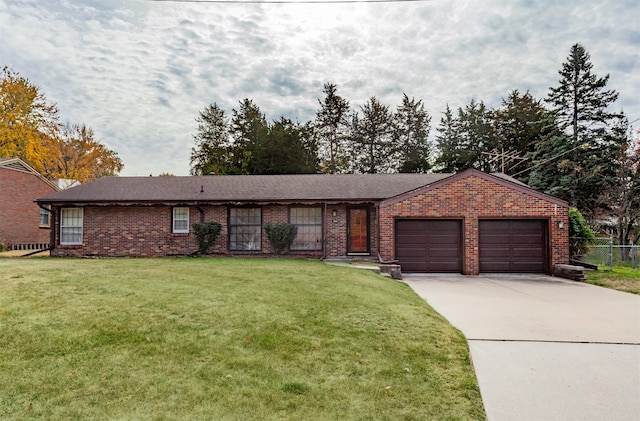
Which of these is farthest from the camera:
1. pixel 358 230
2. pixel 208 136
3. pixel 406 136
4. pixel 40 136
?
pixel 208 136

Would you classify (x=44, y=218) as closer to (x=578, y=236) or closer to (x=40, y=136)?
(x=40, y=136)

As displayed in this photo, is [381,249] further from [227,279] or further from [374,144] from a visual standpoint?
[374,144]

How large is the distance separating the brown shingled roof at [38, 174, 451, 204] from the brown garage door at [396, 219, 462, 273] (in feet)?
7.16

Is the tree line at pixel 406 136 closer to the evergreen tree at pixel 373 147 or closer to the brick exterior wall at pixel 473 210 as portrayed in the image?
the evergreen tree at pixel 373 147

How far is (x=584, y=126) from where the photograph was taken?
2611 cm

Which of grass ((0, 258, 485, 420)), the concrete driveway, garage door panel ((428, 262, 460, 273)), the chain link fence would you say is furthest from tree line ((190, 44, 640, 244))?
grass ((0, 258, 485, 420))

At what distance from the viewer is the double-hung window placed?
49.3ft

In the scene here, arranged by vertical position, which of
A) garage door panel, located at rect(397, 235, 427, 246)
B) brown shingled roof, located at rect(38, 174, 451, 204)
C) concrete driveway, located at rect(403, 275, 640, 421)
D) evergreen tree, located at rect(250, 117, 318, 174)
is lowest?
concrete driveway, located at rect(403, 275, 640, 421)

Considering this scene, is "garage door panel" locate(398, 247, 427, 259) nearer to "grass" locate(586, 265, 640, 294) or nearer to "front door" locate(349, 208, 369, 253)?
"front door" locate(349, 208, 369, 253)

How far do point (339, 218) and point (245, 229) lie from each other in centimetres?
402

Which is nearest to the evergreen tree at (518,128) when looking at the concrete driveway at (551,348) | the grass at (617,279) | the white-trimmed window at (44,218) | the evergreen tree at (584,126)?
the evergreen tree at (584,126)

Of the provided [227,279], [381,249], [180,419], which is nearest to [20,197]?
[227,279]

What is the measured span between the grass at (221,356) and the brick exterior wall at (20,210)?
56.0 feet

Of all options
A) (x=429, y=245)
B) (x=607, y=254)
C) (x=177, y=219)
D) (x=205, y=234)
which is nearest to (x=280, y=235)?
(x=205, y=234)
